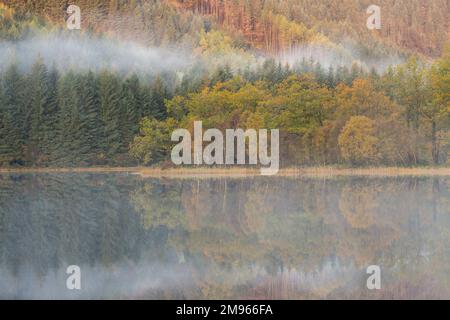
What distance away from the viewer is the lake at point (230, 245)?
45.0 ft

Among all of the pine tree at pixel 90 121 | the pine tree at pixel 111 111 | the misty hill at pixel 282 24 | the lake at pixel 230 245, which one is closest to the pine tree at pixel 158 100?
the pine tree at pixel 111 111

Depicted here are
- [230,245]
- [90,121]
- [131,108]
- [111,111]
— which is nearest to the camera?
[230,245]

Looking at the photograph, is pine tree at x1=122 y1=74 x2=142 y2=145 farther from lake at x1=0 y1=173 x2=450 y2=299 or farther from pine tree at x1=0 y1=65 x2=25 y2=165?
lake at x1=0 y1=173 x2=450 y2=299

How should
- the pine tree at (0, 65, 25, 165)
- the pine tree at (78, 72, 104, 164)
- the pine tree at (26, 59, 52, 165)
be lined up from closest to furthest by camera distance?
the pine tree at (0, 65, 25, 165)
the pine tree at (78, 72, 104, 164)
the pine tree at (26, 59, 52, 165)

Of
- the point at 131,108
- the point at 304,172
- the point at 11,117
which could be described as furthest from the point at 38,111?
the point at 304,172

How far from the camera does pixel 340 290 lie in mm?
13414

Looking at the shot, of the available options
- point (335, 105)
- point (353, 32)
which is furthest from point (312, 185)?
point (353, 32)

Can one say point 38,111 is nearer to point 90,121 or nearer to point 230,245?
point 90,121

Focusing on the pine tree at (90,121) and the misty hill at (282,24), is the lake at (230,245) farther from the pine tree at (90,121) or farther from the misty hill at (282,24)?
the misty hill at (282,24)

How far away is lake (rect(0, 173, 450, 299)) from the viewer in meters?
13.7

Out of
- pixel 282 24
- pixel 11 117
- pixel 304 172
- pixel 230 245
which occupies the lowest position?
pixel 230 245

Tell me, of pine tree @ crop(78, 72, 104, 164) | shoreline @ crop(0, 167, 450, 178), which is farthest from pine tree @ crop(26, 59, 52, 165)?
shoreline @ crop(0, 167, 450, 178)

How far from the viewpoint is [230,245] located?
58.6ft

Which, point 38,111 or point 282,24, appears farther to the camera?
point 282,24
